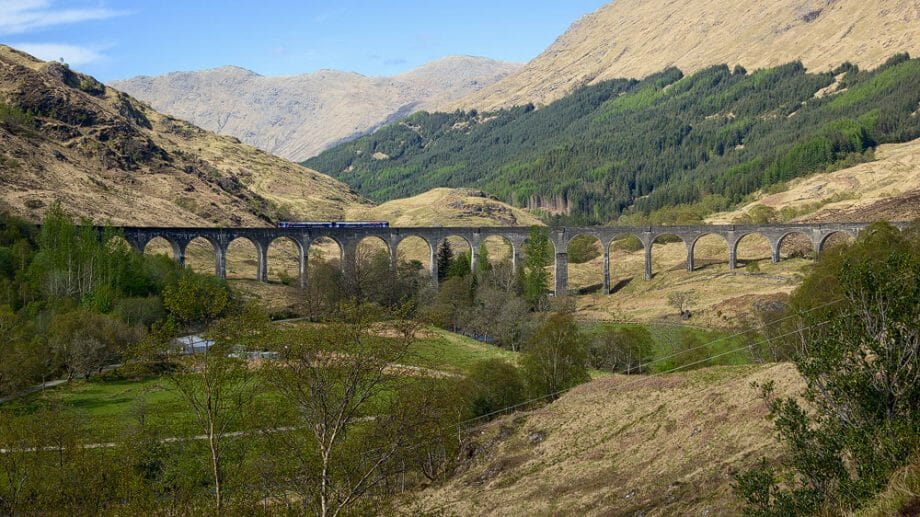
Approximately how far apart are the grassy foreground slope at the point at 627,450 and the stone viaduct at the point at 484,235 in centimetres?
6887

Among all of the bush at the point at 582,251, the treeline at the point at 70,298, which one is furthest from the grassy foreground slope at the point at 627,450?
the bush at the point at 582,251

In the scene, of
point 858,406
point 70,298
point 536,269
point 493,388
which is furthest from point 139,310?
point 858,406

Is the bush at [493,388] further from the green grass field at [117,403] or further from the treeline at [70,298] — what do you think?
the treeline at [70,298]

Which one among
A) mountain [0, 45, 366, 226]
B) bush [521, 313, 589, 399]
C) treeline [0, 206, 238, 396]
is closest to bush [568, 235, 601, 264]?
mountain [0, 45, 366, 226]

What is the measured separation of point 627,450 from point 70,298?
58.2 metres

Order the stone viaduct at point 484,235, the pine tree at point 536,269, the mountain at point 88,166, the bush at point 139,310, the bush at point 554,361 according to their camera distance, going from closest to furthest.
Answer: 1. the bush at point 554,361
2. the bush at point 139,310
3. the pine tree at point 536,269
4. the stone viaduct at point 484,235
5. the mountain at point 88,166

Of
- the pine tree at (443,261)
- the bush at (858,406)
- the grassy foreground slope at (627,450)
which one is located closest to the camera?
the bush at (858,406)

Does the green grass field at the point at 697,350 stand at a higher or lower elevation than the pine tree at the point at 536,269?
lower

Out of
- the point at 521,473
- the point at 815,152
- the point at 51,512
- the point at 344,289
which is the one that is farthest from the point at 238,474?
the point at 815,152

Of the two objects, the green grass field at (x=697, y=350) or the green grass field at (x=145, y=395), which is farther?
the green grass field at (x=697, y=350)

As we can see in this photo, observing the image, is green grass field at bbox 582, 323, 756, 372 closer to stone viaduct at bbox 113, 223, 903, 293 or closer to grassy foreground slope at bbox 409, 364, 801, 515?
grassy foreground slope at bbox 409, 364, 801, 515

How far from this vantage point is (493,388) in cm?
5325

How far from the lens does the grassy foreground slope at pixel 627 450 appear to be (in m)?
29.0

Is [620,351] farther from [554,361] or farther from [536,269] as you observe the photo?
[536,269]
